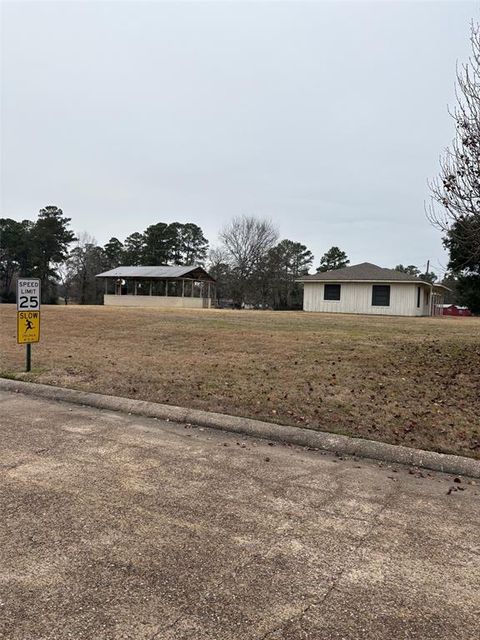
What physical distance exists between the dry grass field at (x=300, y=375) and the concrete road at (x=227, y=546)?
115 cm

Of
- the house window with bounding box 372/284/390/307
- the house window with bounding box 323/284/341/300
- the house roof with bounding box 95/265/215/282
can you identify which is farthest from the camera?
the house roof with bounding box 95/265/215/282

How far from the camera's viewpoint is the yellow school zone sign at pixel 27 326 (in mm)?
7742

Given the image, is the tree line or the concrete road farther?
the tree line

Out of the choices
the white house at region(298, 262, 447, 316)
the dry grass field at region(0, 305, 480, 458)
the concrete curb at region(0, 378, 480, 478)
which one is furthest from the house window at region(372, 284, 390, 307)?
the concrete curb at region(0, 378, 480, 478)

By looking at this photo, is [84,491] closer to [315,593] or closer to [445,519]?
[315,593]

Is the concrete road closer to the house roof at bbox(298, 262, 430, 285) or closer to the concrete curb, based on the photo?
the concrete curb

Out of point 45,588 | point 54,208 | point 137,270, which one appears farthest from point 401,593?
point 54,208

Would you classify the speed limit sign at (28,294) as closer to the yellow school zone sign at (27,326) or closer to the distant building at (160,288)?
the yellow school zone sign at (27,326)

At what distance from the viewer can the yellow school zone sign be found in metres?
7.74

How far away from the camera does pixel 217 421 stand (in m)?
5.49

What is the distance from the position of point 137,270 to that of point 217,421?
3729 cm

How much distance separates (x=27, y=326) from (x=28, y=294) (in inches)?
20.2

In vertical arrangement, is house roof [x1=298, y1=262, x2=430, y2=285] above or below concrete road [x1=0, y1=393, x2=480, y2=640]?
above

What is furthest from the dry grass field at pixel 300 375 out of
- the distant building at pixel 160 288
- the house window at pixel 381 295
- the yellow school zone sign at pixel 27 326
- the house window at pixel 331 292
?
the distant building at pixel 160 288
